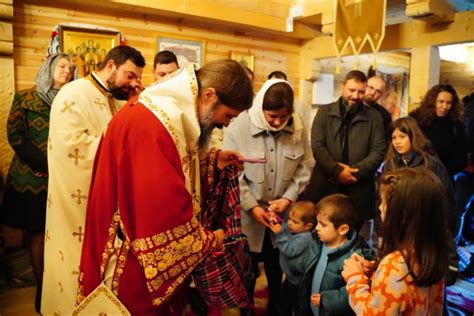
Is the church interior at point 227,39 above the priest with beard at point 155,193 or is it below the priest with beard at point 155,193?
above

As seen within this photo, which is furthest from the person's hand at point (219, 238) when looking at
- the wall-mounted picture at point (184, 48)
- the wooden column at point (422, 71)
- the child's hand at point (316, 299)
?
the wooden column at point (422, 71)

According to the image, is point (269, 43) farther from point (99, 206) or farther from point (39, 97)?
point (99, 206)

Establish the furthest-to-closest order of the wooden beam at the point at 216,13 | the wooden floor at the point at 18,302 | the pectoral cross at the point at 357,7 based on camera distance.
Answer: the pectoral cross at the point at 357,7
the wooden beam at the point at 216,13
the wooden floor at the point at 18,302

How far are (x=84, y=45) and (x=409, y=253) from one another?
328 centimetres

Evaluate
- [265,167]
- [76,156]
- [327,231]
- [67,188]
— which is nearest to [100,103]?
[76,156]

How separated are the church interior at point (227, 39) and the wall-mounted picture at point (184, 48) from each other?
0.03 feet

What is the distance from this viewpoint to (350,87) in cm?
287

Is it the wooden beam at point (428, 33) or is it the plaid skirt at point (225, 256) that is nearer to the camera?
the plaid skirt at point (225, 256)

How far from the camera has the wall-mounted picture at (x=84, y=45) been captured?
3634 mm

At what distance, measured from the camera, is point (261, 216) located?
2295 millimetres

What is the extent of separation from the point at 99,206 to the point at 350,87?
6.69 ft

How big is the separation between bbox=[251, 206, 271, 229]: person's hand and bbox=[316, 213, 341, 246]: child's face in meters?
0.30

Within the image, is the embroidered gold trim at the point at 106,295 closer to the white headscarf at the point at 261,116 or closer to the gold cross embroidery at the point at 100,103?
the gold cross embroidery at the point at 100,103

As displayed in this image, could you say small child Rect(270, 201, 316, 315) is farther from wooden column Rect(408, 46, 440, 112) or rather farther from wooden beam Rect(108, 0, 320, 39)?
wooden beam Rect(108, 0, 320, 39)
